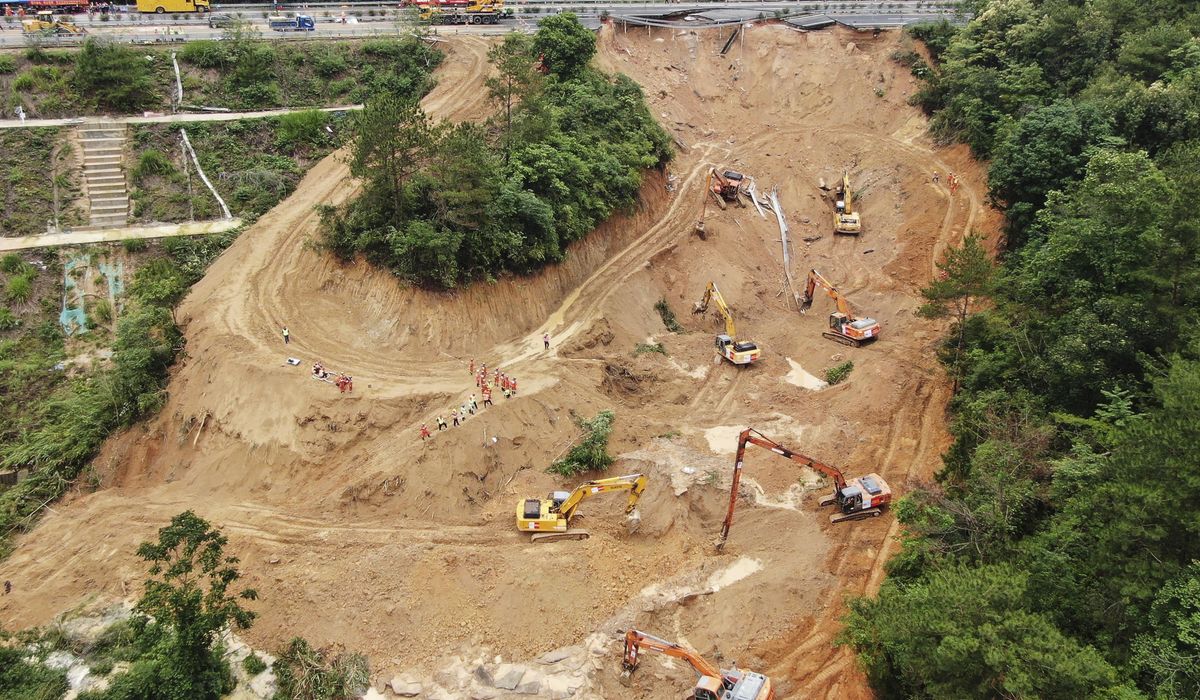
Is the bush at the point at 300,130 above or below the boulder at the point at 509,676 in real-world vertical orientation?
above

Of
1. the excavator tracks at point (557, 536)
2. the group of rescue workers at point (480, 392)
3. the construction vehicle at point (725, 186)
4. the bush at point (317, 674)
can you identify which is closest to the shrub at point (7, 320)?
the group of rescue workers at point (480, 392)

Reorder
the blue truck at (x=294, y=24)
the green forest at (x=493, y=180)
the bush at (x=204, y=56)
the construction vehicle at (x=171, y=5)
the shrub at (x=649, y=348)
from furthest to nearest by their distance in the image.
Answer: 1. the construction vehicle at (x=171, y=5)
2. the blue truck at (x=294, y=24)
3. the bush at (x=204, y=56)
4. the shrub at (x=649, y=348)
5. the green forest at (x=493, y=180)

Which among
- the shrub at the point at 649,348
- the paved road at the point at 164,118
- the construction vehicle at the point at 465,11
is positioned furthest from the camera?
the construction vehicle at the point at 465,11

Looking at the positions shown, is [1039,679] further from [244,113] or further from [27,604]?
[244,113]

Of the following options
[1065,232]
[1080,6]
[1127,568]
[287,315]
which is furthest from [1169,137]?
[287,315]

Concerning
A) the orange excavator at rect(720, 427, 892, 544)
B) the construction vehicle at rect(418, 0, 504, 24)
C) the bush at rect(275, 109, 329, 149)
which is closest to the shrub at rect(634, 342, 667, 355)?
the orange excavator at rect(720, 427, 892, 544)

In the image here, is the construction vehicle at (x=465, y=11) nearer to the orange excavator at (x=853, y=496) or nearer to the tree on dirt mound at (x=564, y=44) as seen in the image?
the tree on dirt mound at (x=564, y=44)

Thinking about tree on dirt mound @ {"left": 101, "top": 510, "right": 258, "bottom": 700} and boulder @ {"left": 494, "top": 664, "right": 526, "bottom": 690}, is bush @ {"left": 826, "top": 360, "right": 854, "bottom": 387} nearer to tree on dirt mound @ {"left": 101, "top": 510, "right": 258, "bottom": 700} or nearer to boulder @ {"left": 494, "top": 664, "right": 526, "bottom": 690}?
boulder @ {"left": 494, "top": 664, "right": 526, "bottom": 690}
